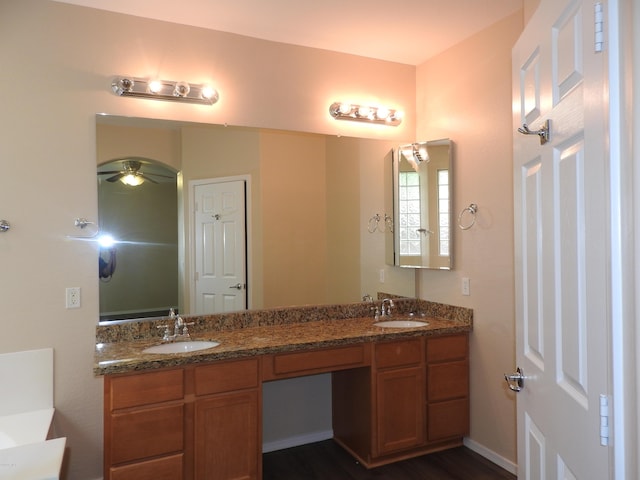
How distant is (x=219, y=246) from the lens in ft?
9.50

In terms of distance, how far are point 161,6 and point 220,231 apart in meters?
1.30


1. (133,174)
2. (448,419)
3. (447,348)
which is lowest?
(448,419)

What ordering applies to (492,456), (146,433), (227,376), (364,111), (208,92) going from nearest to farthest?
(146,433) → (227,376) → (208,92) → (492,456) → (364,111)

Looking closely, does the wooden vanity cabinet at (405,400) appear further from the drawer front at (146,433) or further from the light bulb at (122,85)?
the light bulb at (122,85)

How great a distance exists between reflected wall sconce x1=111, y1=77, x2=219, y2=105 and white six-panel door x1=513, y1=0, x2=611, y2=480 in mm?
1815

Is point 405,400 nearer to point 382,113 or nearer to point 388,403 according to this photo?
point 388,403

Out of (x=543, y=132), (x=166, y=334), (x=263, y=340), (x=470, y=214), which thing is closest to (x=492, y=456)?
(x=470, y=214)

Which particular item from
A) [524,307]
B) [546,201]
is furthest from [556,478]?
[546,201]

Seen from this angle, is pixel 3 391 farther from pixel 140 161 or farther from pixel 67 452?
pixel 140 161

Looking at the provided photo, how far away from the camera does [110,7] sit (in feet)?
8.43

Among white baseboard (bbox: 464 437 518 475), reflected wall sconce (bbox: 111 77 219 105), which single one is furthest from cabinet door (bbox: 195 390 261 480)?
reflected wall sconce (bbox: 111 77 219 105)

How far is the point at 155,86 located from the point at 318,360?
1819 millimetres

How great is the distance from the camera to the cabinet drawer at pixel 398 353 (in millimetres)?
2822

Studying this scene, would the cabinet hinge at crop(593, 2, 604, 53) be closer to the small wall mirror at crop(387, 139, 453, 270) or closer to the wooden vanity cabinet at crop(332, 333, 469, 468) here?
the wooden vanity cabinet at crop(332, 333, 469, 468)
